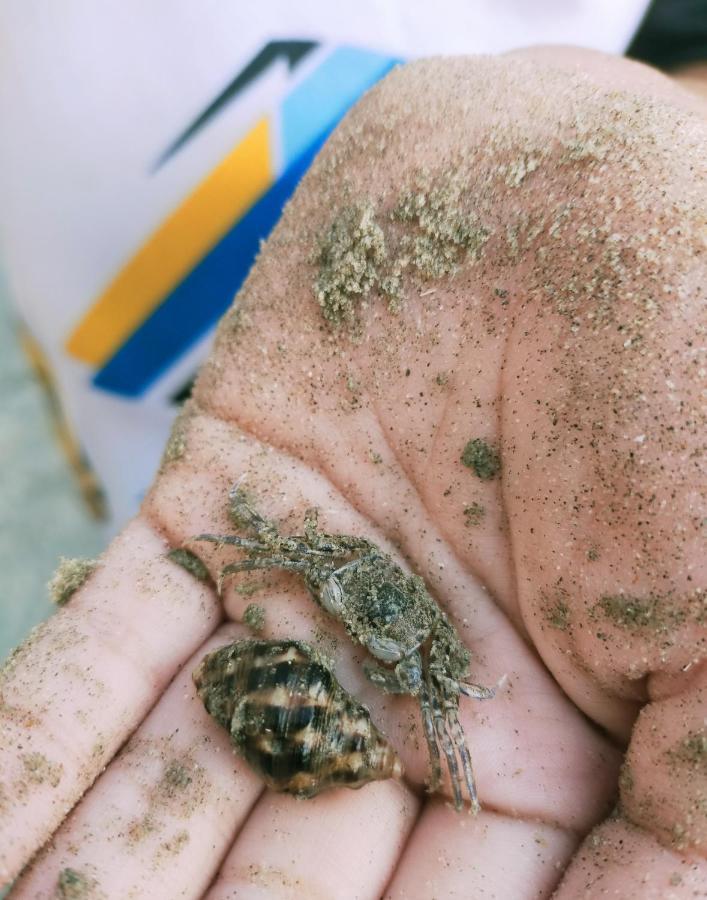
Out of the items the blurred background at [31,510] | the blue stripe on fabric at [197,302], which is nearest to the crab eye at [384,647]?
the blue stripe on fabric at [197,302]

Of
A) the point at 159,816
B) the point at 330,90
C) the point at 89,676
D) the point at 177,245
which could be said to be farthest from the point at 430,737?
the point at 330,90

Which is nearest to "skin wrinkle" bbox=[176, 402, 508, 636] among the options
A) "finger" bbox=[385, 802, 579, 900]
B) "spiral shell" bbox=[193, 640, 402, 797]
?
"spiral shell" bbox=[193, 640, 402, 797]

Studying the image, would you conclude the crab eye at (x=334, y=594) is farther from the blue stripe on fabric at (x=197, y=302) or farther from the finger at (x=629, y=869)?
the blue stripe on fabric at (x=197, y=302)

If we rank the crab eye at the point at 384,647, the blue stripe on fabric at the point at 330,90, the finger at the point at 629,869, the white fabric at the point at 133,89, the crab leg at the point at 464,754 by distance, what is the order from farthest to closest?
the blue stripe on fabric at the point at 330,90, the white fabric at the point at 133,89, the crab eye at the point at 384,647, the crab leg at the point at 464,754, the finger at the point at 629,869

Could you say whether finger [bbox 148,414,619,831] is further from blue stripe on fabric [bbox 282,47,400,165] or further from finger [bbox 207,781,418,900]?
blue stripe on fabric [bbox 282,47,400,165]

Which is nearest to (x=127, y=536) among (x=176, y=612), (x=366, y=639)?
(x=176, y=612)

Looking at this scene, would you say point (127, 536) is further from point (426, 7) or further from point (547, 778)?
point (426, 7)

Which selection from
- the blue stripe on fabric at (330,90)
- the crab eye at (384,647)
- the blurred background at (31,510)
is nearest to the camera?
the crab eye at (384,647)
